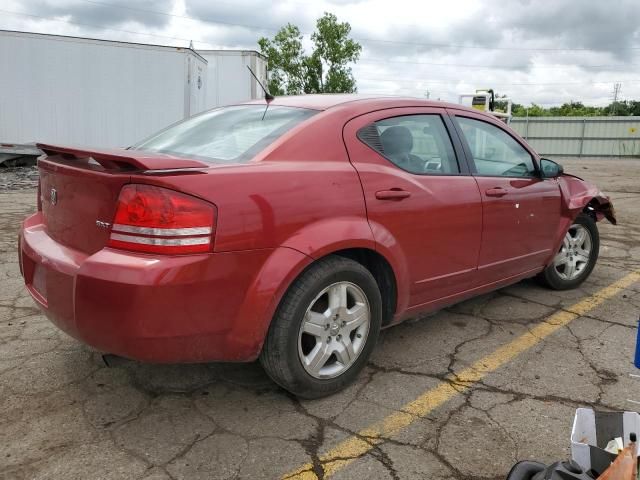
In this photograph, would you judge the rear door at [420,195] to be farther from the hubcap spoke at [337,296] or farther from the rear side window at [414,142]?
the hubcap spoke at [337,296]

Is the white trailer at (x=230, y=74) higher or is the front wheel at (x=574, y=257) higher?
the white trailer at (x=230, y=74)

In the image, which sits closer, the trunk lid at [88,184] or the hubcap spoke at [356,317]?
the trunk lid at [88,184]

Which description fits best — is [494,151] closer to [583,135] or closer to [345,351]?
[345,351]

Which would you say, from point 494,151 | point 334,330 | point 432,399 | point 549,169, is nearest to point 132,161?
point 334,330

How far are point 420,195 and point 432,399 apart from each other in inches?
42.6

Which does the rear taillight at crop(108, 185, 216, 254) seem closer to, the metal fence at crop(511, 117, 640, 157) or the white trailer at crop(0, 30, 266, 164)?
the white trailer at crop(0, 30, 266, 164)

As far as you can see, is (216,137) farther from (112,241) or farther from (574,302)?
(574,302)

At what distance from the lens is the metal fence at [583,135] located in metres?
27.6

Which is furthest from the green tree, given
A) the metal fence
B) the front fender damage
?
the front fender damage

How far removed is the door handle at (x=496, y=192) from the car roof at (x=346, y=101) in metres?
0.62

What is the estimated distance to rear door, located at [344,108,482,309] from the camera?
113 inches

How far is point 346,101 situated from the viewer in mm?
3076

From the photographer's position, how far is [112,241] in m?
2.28

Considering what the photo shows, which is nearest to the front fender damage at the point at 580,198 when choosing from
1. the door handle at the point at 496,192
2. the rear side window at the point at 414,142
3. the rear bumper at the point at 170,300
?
the door handle at the point at 496,192
